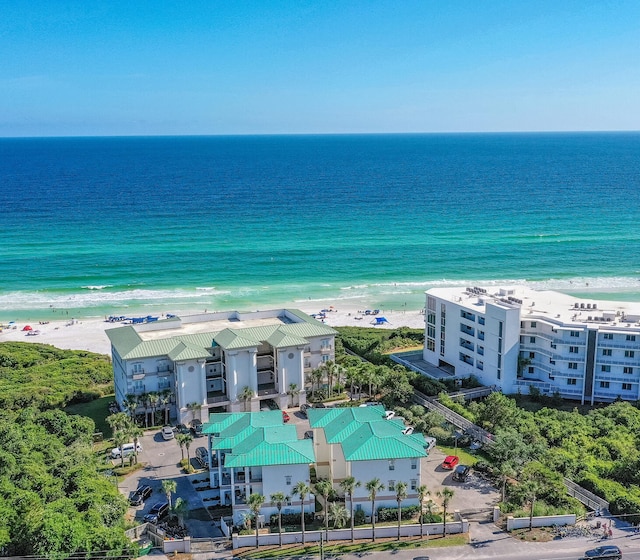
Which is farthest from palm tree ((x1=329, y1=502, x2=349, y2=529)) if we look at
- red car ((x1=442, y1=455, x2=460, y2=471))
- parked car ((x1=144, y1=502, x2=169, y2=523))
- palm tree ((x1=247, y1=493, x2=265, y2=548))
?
parked car ((x1=144, y1=502, x2=169, y2=523))

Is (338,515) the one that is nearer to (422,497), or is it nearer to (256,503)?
(256,503)

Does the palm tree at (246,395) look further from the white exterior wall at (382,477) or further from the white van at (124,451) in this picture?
the white exterior wall at (382,477)

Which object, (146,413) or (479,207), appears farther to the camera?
(479,207)

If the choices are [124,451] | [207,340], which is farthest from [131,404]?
[207,340]

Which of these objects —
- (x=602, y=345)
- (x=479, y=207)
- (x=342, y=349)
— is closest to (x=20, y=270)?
(x=342, y=349)

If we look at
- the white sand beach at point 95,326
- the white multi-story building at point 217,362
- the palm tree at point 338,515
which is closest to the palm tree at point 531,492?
the palm tree at point 338,515

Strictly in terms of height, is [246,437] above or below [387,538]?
above

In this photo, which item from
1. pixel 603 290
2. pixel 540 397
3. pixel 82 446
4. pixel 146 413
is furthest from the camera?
pixel 603 290

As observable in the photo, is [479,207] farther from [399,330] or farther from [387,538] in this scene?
[387,538]
